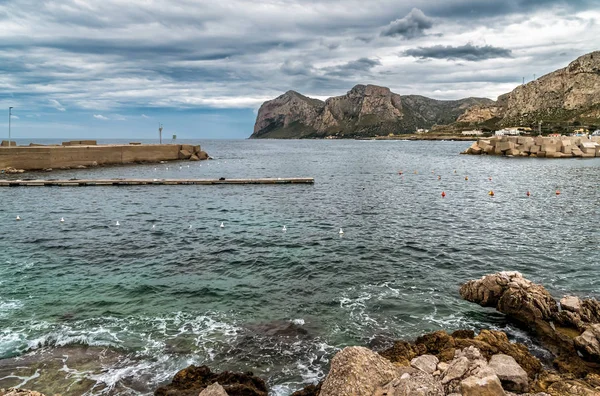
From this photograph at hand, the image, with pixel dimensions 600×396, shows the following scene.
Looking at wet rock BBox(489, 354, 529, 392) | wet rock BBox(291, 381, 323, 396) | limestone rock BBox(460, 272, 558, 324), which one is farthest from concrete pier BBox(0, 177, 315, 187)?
wet rock BBox(489, 354, 529, 392)

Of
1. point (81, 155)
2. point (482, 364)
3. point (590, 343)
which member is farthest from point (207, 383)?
point (81, 155)

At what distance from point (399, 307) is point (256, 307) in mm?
6580

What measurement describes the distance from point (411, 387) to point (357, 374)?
1.20 meters

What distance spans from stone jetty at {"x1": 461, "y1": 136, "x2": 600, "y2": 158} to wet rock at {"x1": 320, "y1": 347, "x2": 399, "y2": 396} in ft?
404

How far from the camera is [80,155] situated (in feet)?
263

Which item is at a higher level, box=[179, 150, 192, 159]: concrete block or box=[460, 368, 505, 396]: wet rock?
box=[179, 150, 192, 159]: concrete block

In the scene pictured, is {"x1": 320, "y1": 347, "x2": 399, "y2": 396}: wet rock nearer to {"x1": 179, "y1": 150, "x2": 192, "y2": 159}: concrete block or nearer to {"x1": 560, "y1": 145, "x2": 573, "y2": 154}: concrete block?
{"x1": 179, "y1": 150, "x2": 192, "y2": 159}: concrete block

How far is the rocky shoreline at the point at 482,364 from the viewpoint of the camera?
907 centimetres

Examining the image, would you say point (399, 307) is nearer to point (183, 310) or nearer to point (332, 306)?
point (332, 306)

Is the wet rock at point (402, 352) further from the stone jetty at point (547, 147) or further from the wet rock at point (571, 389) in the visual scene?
the stone jetty at point (547, 147)

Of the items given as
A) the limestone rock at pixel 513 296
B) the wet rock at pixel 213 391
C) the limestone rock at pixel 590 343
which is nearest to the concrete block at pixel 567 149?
the limestone rock at pixel 513 296

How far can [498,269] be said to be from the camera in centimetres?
2255

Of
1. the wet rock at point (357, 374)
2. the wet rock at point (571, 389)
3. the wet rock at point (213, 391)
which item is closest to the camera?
the wet rock at point (357, 374)

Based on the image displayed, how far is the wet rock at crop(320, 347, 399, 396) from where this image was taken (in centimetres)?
873
